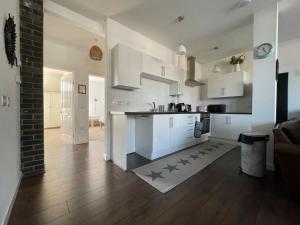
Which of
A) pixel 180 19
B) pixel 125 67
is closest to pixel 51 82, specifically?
pixel 125 67

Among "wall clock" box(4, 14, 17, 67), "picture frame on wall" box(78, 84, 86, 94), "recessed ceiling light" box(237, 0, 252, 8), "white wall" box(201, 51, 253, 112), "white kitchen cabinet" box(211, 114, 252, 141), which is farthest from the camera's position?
"white wall" box(201, 51, 253, 112)

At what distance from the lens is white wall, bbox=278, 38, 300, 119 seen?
3.53 metres

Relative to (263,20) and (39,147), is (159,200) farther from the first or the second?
(263,20)

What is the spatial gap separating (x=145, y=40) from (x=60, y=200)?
11.5 feet

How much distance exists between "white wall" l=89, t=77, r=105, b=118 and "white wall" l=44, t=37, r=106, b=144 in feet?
13.6

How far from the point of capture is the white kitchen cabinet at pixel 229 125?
3910 mm

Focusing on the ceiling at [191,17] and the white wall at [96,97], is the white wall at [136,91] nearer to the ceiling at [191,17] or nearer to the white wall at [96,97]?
the ceiling at [191,17]

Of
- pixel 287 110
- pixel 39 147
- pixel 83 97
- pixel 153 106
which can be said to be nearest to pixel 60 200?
pixel 39 147

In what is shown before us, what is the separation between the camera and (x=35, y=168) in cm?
212

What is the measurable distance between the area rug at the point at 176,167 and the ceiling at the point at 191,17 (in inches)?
110

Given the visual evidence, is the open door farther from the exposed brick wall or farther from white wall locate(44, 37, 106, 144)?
the exposed brick wall

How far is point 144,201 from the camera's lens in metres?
1.56

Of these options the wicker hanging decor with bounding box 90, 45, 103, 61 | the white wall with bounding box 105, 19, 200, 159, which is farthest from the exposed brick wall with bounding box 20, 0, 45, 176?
the wicker hanging decor with bounding box 90, 45, 103, 61

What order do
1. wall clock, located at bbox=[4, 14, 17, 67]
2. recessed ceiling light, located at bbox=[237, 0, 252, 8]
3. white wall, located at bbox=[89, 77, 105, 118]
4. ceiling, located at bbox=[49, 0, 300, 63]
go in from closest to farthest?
1. wall clock, located at bbox=[4, 14, 17, 67]
2. recessed ceiling light, located at bbox=[237, 0, 252, 8]
3. ceiling, located at bbox=[49, 0, 300, 63]
4. white wall, located at bbox=[89, 77, 105, 118]
